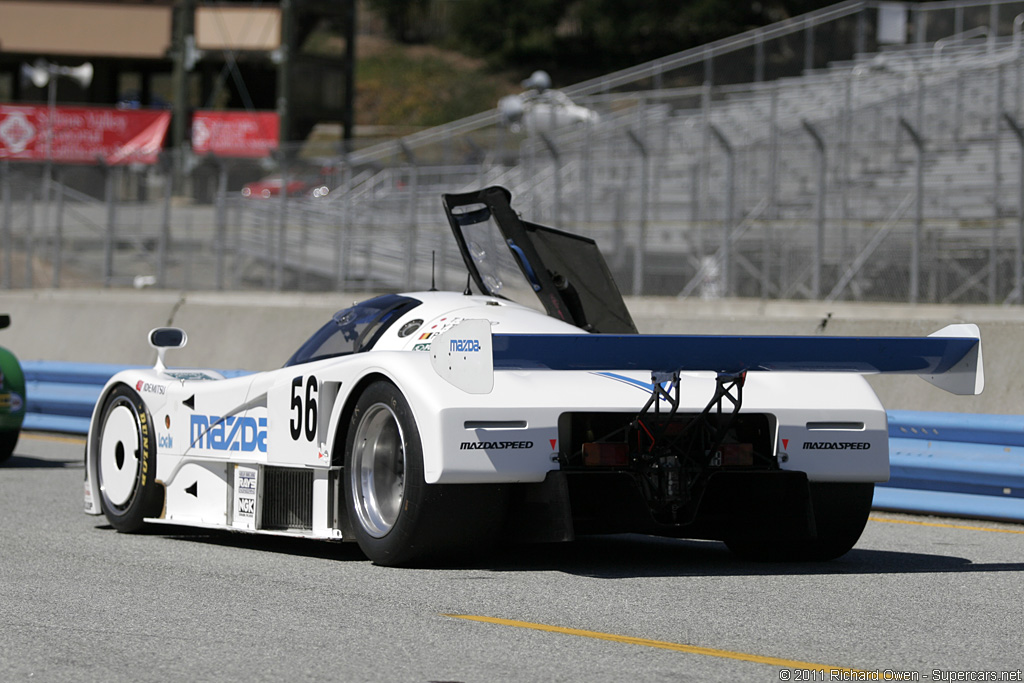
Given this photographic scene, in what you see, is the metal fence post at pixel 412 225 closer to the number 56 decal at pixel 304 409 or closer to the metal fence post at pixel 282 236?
the metal fence post at pixel 282 236

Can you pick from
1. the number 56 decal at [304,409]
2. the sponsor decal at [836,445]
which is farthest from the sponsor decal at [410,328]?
the sponsor decal at [836,445]

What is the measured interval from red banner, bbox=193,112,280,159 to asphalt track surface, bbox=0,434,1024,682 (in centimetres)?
4362

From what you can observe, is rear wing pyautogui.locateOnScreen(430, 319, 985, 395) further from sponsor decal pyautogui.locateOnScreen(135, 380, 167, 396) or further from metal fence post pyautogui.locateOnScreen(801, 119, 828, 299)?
metal fence post pyautogui.locateOnScreen(801, 119, 828, 299)

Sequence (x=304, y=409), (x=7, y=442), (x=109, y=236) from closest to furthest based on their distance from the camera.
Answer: (x=304, y=409) < (x=7, y=442) < (x=109, y=236)

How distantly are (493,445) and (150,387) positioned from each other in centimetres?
260

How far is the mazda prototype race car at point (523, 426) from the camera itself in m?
6.61

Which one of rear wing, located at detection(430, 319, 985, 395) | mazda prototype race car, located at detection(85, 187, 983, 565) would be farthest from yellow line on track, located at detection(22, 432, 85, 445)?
rear wing, located at detection(430, 319, 985, 395)

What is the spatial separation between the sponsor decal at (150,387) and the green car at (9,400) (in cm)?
393

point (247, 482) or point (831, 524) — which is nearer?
point (831, 524)

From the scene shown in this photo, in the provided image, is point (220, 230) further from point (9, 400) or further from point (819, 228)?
point (9, 400)

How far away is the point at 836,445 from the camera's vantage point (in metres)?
7.27

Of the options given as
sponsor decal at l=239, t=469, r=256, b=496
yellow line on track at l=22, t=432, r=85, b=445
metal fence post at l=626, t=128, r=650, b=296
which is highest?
metal fence post at l=626, t=128, r=650, b=296

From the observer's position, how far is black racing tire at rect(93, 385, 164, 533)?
8.27 m

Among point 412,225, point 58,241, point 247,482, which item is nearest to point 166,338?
point 247,482
